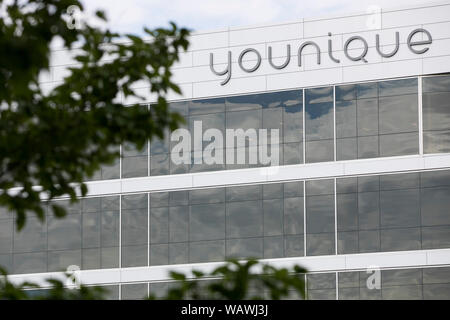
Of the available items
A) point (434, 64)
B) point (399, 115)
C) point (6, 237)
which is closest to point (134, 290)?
point (6, 237)

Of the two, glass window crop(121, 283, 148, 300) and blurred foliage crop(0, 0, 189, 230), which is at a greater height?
blurred foliage crop(0, 0, 189, 230)

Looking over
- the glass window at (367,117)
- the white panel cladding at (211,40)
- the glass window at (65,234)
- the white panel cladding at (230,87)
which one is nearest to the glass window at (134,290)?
the glass window at (65,234)

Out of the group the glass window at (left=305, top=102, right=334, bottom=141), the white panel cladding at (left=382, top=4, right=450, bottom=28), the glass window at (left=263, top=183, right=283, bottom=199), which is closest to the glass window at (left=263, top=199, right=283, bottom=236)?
the glass window at (left=263, top=183, right=283, bottom=199)

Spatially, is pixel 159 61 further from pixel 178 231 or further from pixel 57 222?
pixel 57 222

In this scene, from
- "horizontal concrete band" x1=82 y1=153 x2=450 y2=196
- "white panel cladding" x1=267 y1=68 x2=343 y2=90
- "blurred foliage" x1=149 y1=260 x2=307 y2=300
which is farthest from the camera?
"white panel cladding" x1=267 y1=68 x2=343 y2=90

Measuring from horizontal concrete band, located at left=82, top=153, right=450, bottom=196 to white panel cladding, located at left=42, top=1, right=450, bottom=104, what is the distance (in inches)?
124

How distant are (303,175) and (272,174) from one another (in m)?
1.20

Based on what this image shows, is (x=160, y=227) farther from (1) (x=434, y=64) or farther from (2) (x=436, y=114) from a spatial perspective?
(1) (x=434, y=64)

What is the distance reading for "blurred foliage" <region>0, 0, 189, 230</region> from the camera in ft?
24.3

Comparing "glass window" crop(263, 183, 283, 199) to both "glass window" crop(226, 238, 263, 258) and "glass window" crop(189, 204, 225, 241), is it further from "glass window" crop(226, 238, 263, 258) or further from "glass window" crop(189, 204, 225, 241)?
"glass window" crop(189, 204, 225, 241)

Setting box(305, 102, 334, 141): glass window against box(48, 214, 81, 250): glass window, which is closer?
box(305, 102, 334, 141): glass window

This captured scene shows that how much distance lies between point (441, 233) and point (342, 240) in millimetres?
3629

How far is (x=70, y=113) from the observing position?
7.94 metres
